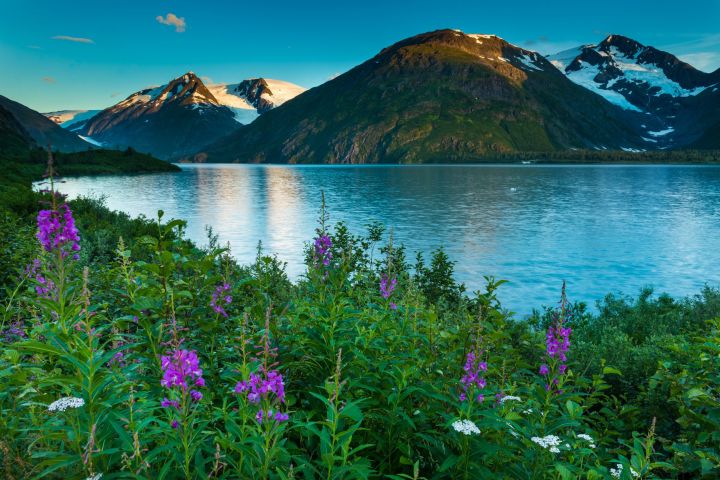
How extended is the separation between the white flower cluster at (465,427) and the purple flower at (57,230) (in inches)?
159

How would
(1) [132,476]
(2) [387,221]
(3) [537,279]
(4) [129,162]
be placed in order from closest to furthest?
(1) [132,476] → (3) [537,279] → (2) [387,221] → (4) [129,162]

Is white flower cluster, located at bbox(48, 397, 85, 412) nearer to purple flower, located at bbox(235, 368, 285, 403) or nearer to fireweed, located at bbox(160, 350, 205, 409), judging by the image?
fireweed, located at bbox(160, 350, 205, 409)

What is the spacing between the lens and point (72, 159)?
6176 inches

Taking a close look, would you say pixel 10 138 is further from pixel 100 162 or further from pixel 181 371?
pixel 181 371

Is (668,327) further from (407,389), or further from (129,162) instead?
(129,162)

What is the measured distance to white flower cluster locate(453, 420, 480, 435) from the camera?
3.73 meters

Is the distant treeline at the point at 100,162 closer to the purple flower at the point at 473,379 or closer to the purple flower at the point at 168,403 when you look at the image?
the purple flower at the point at 168,403

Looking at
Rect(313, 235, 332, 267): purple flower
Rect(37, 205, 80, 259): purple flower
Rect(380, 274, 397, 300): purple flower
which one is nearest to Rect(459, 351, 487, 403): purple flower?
Rect(380, 274, 397, 300): purple flower

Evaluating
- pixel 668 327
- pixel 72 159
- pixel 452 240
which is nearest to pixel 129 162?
pixel 72 159

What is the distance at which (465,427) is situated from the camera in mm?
3799

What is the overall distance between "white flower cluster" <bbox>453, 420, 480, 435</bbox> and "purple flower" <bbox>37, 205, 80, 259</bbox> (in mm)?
4044

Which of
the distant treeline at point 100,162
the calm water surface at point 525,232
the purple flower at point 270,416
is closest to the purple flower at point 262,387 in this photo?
the purple flower at point 270,416

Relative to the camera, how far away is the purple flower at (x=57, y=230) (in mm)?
4488

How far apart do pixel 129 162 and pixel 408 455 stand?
197770 millimetres
